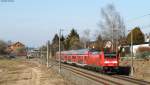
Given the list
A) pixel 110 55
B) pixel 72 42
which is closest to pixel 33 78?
pixel 110 55

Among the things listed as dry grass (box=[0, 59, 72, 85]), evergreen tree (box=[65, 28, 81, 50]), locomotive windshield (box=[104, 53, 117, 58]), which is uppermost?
evergreen tree (box=[65, 28, 81, 50])

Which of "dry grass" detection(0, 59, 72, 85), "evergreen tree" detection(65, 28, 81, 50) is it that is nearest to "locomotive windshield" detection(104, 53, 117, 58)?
"dry grass" detection(0, 59, 72, 85)

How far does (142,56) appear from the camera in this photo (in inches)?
3172

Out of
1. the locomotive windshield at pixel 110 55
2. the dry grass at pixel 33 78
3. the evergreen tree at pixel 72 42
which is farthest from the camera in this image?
the evergreen tree at pixel 72 42

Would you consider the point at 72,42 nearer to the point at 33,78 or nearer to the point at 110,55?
the point at 33,78

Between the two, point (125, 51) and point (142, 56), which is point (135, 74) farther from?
point (125, 51)

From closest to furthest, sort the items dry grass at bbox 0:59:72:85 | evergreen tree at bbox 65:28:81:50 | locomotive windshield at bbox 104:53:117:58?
dry grass at bbox 0:59:72:85 < locomotive windshield at bbox 104:53:117:58 < evergreen tree at bbox 65:28:81:50

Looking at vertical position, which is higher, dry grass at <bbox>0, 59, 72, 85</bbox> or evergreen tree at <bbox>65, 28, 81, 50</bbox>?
evergreen tree at <bbox>65, 28, 81, 50</bbox>

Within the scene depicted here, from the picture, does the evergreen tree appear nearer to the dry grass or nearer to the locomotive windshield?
the dry grass

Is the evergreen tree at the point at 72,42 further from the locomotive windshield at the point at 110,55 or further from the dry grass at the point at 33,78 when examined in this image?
the locomotive windshield at the point at 110,55

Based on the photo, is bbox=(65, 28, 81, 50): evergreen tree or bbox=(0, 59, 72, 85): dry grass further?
bbox=(65, 28, 81, 50): evergreen tree

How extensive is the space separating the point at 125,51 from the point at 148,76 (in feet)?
221

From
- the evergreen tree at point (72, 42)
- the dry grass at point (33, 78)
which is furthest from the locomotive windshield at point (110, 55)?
the evergreen tree at point (72, 42)

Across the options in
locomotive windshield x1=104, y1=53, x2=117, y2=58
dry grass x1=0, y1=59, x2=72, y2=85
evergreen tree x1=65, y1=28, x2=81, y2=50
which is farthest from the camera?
evergreen tree x1=65, y1=28, x2=81, y2=50
